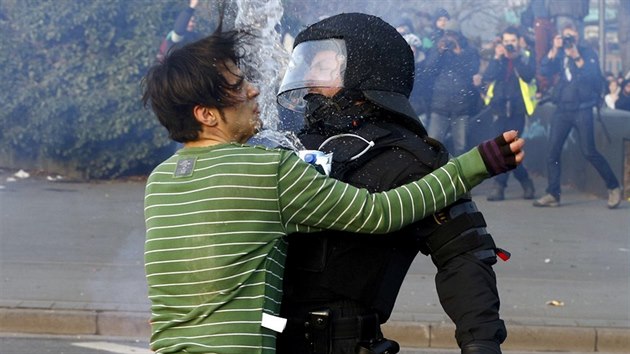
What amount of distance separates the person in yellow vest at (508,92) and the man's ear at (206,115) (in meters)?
9.56

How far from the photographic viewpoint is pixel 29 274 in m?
7.90

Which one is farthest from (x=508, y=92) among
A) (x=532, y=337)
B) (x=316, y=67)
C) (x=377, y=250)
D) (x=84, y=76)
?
(x=377, y=250)

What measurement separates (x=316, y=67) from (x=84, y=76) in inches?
387

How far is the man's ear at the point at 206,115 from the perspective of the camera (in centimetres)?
254

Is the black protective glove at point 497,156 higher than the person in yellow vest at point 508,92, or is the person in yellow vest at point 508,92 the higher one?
the black protective glove at point 497,156

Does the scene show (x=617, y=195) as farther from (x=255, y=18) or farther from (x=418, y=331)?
(x=255, y=18)

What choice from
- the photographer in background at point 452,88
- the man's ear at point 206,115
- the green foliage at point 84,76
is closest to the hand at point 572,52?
the photographer in background at point 452,88

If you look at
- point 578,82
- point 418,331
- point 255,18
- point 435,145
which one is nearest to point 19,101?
point 578,82

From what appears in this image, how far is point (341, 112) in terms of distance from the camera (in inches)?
108

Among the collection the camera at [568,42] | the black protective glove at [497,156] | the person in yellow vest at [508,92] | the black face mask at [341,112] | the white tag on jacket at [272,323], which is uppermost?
the black face mask at [341,112]

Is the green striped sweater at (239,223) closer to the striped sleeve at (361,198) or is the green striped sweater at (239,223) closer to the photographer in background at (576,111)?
the striped sleeve at (361,198)

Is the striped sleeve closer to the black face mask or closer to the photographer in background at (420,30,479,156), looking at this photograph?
the black face mask

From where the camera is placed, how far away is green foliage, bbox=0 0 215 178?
1227 centimetres

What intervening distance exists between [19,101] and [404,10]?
472 centimetres
